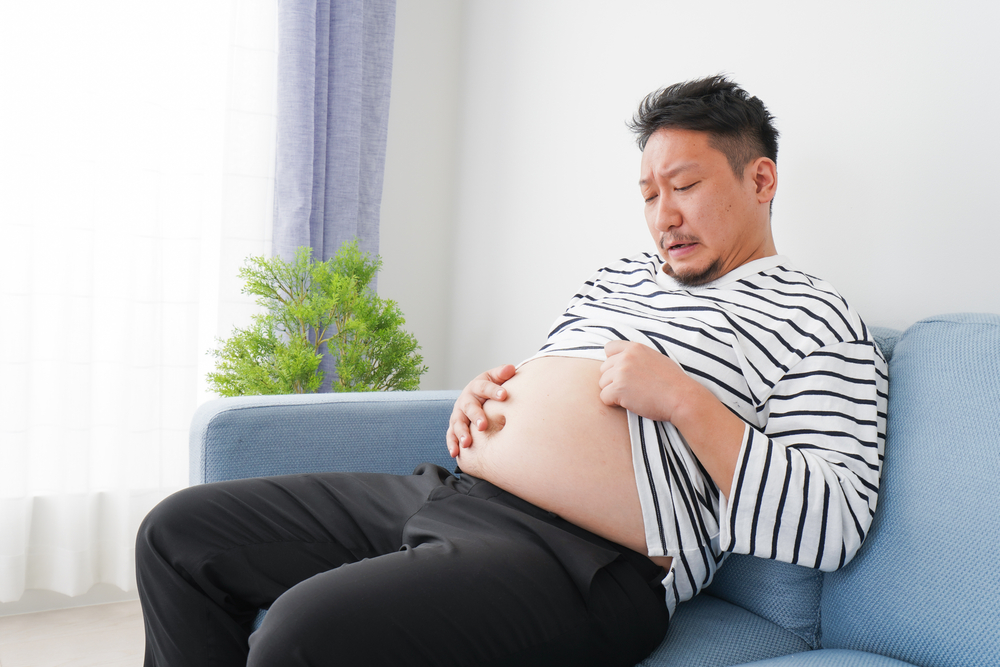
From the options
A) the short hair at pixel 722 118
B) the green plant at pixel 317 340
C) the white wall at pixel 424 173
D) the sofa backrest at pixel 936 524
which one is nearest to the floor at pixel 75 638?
the green plant at pixel 317 340

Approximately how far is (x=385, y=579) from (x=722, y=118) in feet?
2.73

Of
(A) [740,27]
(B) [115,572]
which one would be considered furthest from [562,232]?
(B) [115,572]

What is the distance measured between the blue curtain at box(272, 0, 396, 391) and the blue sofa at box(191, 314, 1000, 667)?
1.43m

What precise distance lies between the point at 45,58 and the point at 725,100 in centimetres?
172

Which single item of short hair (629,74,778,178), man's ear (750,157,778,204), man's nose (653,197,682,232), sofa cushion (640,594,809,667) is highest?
short hair (629,74,778,178)

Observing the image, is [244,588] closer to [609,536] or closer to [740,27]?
[609,536]

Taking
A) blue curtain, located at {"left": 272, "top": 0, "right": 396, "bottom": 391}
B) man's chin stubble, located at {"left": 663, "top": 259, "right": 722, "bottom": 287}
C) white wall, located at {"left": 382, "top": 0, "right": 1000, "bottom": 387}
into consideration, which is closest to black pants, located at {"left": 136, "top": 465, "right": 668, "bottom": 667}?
man's chin stubble, located at {"left": 663, "top": 259, "right": 722, "bottom": 287}

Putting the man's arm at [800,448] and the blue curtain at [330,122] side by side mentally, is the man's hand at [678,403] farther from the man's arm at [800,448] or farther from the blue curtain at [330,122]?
the blue curtain at [330,122]

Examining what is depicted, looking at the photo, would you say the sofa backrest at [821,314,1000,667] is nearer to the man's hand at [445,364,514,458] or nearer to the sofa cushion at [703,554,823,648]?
the sofa cushion at [703,554,823,648]

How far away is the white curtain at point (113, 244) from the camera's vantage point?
5.63ft

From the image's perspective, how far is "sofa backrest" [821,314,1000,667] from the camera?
68cm

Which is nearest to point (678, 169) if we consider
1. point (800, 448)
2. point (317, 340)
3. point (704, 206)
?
point (704, 206)

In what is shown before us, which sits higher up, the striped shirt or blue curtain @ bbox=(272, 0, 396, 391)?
blue curtain @ bbox=(272, 0, 396, 391)

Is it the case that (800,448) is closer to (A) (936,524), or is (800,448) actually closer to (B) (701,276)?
(A) (936,524)
